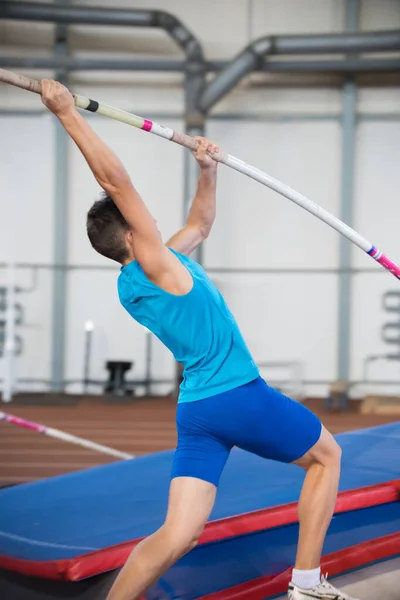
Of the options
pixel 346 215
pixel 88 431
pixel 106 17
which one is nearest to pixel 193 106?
pixel 106 17

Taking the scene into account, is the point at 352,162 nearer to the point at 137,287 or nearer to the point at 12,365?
the point at 12,365

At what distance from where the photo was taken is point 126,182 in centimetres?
207

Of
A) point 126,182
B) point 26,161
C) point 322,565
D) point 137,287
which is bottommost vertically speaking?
point 322,565

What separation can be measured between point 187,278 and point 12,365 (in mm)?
6779

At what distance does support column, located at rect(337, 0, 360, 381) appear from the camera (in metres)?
9.12

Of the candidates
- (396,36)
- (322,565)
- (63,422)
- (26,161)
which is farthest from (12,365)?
(322,565)

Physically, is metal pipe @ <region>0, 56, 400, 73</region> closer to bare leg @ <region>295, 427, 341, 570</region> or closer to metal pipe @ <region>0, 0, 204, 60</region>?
metal pipe @ <region>0, 0, 204, 60</region>

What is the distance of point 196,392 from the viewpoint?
216 centimetres

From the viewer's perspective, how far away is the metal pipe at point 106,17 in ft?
28.2

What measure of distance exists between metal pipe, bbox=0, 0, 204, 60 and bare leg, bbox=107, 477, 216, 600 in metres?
7.48

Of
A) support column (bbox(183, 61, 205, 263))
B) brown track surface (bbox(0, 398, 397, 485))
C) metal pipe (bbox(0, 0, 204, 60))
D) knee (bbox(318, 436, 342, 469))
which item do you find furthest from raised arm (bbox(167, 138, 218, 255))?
metal pipe (bbox(0, 0, 204, 60))

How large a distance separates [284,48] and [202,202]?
6.27 meters

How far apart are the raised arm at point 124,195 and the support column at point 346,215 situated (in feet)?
23.7

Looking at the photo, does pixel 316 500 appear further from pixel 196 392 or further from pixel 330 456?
pixel 196 392
